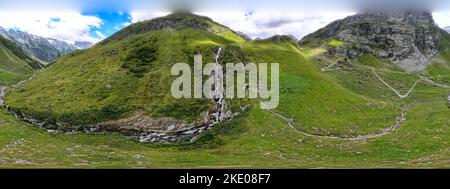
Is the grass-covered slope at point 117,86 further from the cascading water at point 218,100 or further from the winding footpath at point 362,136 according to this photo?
the winding footpath at point 362,136

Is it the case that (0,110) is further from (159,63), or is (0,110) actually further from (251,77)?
(251,77)

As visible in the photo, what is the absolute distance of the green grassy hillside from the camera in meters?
63.6

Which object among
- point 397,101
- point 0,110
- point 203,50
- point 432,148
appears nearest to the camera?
point 432,148

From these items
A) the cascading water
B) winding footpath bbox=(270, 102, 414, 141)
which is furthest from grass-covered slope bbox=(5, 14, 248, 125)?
winding footpath bbox=(270, 102, 414, 141)

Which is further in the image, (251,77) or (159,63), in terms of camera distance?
(159,63)

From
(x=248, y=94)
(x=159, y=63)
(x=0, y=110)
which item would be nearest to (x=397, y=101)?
(x=248, y=94)

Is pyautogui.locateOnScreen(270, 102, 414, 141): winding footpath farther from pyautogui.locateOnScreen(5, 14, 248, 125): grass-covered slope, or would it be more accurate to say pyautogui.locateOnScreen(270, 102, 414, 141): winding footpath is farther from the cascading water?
pyautogui.locateOnScreen(5, 14, 248, 125): grass-covered slope

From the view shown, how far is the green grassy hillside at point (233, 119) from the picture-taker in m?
63.6

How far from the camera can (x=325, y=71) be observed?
154500mm

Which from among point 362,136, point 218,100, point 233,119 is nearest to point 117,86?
point 218,100

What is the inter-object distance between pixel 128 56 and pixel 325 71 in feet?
249

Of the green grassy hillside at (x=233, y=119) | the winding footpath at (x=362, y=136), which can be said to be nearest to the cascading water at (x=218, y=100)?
the green grassy hillside at (x=233, y=119)

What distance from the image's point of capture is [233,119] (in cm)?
8638

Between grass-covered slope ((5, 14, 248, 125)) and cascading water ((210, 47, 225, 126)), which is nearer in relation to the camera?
cascading water ((210, 47, 225, 126))
